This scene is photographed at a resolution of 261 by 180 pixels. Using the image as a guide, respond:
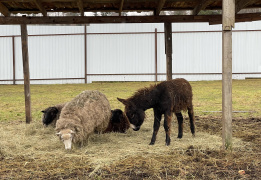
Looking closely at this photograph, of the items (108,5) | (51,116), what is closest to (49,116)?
(51,116)

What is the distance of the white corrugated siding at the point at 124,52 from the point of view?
26.1m

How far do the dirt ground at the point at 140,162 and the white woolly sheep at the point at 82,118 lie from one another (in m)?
A: 0.32

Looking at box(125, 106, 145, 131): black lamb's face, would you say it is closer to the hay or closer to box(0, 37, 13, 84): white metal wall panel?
the hay

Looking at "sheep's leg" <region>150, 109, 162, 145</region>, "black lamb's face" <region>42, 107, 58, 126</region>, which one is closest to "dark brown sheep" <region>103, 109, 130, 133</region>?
"sheep's leg" <region>150, 109, 162, 145</region>

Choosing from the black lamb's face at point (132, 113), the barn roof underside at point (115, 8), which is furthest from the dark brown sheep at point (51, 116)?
the black lamb's face at point (132, 113)

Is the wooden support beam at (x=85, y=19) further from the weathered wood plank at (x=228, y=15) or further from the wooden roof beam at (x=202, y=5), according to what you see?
the weathered wood plank at (x=228, y=15)

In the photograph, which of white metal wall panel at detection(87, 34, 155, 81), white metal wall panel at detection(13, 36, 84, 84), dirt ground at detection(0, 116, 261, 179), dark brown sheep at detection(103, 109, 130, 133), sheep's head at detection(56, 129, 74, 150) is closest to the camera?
dirt ground at detection(0, 116, 261, 179)

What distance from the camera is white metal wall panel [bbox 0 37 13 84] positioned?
2703 cm

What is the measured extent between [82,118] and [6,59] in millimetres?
22307

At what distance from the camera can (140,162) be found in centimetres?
567

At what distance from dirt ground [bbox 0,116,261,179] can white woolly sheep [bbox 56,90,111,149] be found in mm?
316

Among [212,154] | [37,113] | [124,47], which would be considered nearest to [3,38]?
[124,47]

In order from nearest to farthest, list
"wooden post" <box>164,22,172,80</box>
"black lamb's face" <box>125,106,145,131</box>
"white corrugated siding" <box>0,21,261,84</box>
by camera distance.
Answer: "black lamb's face" <box>125,106,145,131</box>
"wooden post" <box>164,22,172,80</box>
"white corrugated siding" <box>0,21,261,84</box>

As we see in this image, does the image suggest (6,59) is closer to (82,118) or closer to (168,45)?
(168,45)
